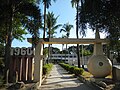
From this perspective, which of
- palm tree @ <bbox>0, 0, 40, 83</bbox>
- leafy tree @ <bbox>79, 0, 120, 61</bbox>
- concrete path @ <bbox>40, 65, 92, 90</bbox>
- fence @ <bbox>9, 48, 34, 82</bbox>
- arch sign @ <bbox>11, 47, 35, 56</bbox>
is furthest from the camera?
arch sign @ <bbox>11, 47, 35, 56</bbox>

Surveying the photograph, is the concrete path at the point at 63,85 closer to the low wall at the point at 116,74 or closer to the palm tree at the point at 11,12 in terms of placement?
the low wall at the point at 116,74

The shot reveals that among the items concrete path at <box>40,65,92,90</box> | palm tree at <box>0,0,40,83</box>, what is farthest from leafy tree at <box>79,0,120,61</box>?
palm tree at <box>0,0,40,83</box>

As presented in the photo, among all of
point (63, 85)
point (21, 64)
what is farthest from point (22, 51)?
point (63, 85)

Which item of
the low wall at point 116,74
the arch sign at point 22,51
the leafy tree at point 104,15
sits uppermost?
the leafy tree at point 104,15

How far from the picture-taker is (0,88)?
1547 cm

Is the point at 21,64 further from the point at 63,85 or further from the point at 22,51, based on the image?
the point at 63,85

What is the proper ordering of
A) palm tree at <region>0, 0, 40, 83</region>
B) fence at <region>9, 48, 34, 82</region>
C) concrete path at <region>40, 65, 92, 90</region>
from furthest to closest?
1. fence at <region>9, 48, 34, 82</region>
2. palm tree at <region>0, 0, 40, 83</region>
3. concrete path at <region>40, 65, 92, 90</region>

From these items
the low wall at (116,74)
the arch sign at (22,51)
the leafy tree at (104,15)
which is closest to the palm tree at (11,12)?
the arch sign at (22,51)

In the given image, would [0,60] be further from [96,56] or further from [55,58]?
[55,58]

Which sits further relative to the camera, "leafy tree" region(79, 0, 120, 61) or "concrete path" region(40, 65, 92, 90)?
"concrete path" region(40, 65, 92, 90)

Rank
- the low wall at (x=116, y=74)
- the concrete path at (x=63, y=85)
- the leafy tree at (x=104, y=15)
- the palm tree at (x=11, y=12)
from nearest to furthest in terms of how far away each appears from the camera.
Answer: the leafy tree at (x=104, y=15) < the concrete path at (x=63, y=85) < the palm tree at (x=11, y=12) < the low wall at (x=116, y=74)

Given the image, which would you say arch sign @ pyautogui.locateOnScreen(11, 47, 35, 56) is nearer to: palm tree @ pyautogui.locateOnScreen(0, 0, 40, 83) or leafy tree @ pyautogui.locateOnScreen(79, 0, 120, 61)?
palm tree @ pyautogui.locateOnScreen(0, 0, 40, 83)

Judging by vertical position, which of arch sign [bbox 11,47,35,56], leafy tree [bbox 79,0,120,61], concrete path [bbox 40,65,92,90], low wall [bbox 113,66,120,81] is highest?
leafy tree [bbox 79,0,120,61]

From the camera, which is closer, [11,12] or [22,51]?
[11,12]
